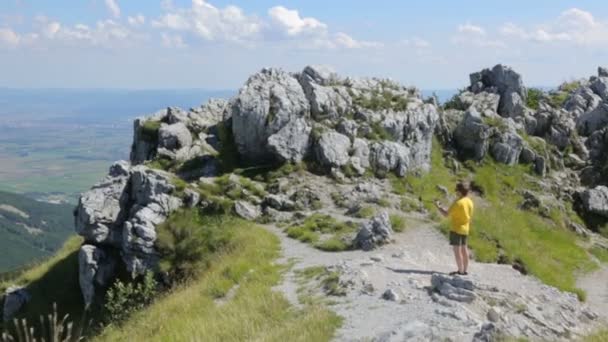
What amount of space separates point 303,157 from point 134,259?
12.3m

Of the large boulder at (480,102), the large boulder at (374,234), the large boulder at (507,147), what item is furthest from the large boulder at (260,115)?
the large boulder at (480,102)

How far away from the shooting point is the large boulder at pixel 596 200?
129 ft

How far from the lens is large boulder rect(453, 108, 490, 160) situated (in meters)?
42.6

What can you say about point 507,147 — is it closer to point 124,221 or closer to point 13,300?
point 124,221

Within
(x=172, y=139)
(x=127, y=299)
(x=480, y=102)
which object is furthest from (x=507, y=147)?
(x=127, y=299)

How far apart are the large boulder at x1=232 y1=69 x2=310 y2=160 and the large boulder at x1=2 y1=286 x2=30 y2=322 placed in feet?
51.2

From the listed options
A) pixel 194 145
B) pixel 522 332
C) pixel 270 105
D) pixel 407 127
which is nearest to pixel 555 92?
pixel 407 127

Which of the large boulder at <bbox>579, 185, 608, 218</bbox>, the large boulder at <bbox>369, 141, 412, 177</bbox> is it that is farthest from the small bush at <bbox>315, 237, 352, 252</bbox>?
the large boulder at <bbox>579, 185, 608, 218</bbox>

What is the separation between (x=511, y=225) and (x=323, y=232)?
43.8 ft

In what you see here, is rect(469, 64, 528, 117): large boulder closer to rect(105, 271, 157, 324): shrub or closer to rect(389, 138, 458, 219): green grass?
rect(389, 138, 458, 219): green grass

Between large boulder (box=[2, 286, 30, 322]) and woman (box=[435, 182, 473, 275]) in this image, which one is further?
Result: large boulder (box=[2, 286, 30, 322])

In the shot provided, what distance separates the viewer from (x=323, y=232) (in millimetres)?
27250

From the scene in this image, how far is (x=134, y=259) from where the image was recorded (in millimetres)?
27859

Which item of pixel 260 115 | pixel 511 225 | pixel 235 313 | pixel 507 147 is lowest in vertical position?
pixel 511 225
